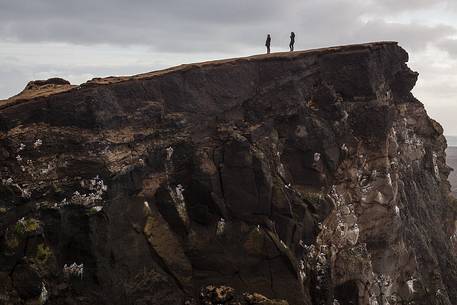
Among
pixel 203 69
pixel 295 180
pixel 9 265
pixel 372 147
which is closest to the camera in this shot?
pixel 9 265

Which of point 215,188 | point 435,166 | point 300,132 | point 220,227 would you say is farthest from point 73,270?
point 435,166

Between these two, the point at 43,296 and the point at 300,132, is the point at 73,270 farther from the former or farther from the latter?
the point at 300,132

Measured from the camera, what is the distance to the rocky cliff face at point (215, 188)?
3016 cm

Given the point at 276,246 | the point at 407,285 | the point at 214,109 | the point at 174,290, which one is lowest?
the point at 407,285

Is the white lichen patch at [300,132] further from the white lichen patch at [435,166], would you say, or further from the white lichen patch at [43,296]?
the white lichen patch at [435,166]

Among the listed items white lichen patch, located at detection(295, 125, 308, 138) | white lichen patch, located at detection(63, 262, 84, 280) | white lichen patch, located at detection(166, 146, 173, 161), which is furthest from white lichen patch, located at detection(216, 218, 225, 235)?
white lichen patch, located at detection(295, 125, 308, 138)

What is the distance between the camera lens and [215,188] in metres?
35.5

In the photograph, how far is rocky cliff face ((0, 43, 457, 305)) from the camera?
1187 inches

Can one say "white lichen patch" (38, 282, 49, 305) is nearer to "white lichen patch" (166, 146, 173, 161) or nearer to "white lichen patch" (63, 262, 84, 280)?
"white lichen patch" (63, 262, 84, 280)

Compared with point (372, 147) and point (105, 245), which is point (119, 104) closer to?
point (105, 245)

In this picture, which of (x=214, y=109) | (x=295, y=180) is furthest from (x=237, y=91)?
(x=295, y=180)

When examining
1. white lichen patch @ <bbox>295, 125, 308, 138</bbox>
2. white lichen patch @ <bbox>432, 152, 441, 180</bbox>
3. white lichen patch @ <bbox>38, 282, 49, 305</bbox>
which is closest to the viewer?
white lichen patch @ <bbox>38, 282, 49, 305</bbox>

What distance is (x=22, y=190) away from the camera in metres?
29.5

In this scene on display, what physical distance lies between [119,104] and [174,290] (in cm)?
1275
